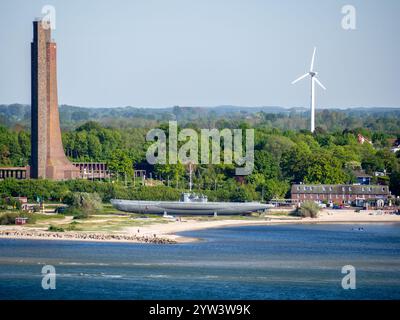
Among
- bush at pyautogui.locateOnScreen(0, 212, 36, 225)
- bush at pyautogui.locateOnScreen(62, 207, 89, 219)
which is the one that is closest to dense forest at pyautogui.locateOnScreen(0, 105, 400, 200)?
bush at pyautogui.locateOnScreen(62, 207, 89, 219)

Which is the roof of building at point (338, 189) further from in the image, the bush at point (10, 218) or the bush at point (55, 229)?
Result: the bush at point (55, 229)

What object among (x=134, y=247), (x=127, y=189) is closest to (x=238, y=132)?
(x=127, y=189)

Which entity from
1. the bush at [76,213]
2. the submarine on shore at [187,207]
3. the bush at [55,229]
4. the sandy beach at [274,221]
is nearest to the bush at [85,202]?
the bush at [76,213]

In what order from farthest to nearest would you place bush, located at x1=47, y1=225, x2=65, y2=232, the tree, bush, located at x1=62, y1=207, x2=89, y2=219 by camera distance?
1. the tree
2. bush, located at x1=62, y1=207, x2=89, y2=219
3. bush, located at x1=47, y1=225, x2=65, y2=232

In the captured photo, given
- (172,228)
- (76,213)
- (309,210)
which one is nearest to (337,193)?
(309,210)

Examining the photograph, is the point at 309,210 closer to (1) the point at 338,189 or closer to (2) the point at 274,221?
(2) the point at 274,221

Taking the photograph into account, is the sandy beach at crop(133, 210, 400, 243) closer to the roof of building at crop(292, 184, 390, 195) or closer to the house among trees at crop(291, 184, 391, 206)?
the house among trees at crop(291, 184, 391, 206)

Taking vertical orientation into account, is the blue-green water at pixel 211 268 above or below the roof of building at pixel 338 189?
below
